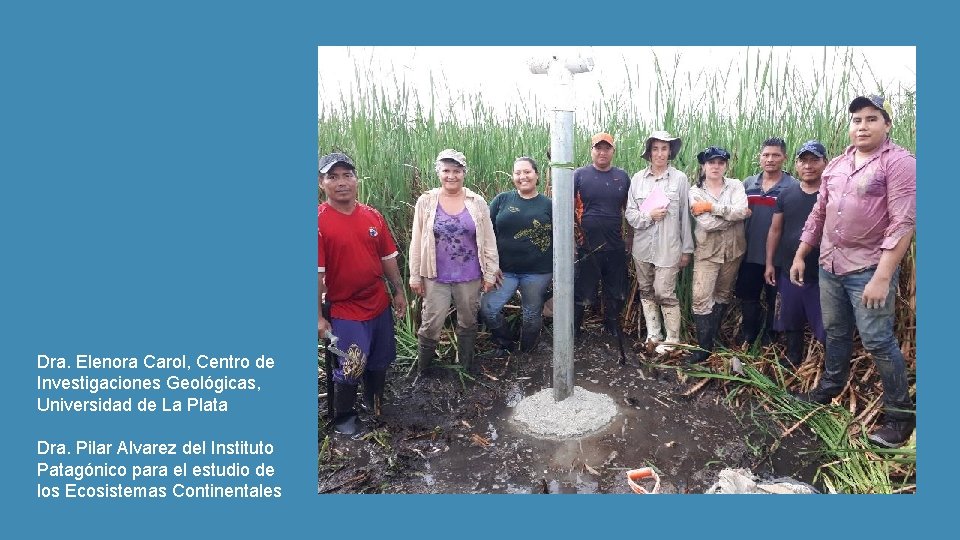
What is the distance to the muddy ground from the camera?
297 cm

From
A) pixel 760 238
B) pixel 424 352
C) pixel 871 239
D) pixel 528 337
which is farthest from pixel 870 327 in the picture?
pixel 424 352

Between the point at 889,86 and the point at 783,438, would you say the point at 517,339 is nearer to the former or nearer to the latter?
the point at 783,438

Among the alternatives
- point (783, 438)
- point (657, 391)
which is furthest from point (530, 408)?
point (783, 438)

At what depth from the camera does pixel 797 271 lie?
11.3 feet

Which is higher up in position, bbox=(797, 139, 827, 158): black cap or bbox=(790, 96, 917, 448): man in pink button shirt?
bbox=(797, 139, 827, 158): black cap

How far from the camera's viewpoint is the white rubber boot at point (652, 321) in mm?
4238

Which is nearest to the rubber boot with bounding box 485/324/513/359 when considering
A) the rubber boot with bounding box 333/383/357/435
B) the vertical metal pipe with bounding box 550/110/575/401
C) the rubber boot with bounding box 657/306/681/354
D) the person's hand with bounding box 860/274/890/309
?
the vertical metal pipe with bounding box 550/110/575/401

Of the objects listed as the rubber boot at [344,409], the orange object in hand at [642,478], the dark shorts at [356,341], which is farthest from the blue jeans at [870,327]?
the rubber boot at [344,409]

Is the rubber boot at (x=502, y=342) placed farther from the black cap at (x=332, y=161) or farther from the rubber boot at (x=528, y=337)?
the black cap at (x=332, y=161)

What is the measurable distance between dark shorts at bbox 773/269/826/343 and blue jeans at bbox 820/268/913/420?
9.4 inches

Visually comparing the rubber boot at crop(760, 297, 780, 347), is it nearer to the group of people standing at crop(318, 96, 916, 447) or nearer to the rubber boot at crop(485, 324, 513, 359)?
the group of people standing at crop(318, 96, 916, 447)

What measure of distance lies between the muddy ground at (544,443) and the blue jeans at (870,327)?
0.47m

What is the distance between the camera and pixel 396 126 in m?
4.71

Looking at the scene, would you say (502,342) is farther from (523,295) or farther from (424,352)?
(424,352)
